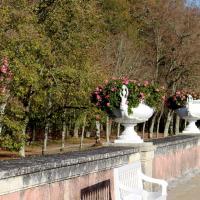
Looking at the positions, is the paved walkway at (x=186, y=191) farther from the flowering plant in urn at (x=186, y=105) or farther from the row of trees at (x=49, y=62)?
the row of trees at (x=49, y=62)

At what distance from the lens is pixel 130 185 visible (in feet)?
26.3

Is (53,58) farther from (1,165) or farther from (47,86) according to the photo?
(1,165)

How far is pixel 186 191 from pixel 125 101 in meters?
3.10

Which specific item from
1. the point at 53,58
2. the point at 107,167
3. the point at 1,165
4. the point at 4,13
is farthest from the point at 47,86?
the point at 1,165

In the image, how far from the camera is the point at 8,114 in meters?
25.0

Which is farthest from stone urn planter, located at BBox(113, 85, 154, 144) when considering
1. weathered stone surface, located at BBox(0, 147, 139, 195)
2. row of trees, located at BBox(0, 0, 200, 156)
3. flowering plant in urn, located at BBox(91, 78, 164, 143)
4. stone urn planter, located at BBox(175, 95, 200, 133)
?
stone urn planter, located at BBox(175, 95, 200, 133)

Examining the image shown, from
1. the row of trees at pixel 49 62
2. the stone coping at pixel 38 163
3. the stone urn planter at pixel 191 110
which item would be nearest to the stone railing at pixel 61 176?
the stone coping at pixel 38 163

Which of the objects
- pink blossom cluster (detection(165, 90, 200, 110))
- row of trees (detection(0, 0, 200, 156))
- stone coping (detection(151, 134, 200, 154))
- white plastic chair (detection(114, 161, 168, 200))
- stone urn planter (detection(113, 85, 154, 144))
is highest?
row of trees (detection(0, 0, 200, 156))

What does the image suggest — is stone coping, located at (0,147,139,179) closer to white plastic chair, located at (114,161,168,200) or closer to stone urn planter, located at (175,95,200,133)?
white plastic chair, located at (114,161,168,200)

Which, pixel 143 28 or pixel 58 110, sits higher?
pixel 143 28

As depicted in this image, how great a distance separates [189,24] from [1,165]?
52.2m

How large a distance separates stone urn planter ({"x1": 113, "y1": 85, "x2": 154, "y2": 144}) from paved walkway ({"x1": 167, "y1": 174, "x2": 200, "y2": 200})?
151cm

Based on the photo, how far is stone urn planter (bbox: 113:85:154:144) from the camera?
10238 millimetres

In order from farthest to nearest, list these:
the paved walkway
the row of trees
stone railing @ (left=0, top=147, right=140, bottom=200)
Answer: the row of trees → the paved walkway → stone railing @ (left=0, top=147, right=140, bottom=200)
